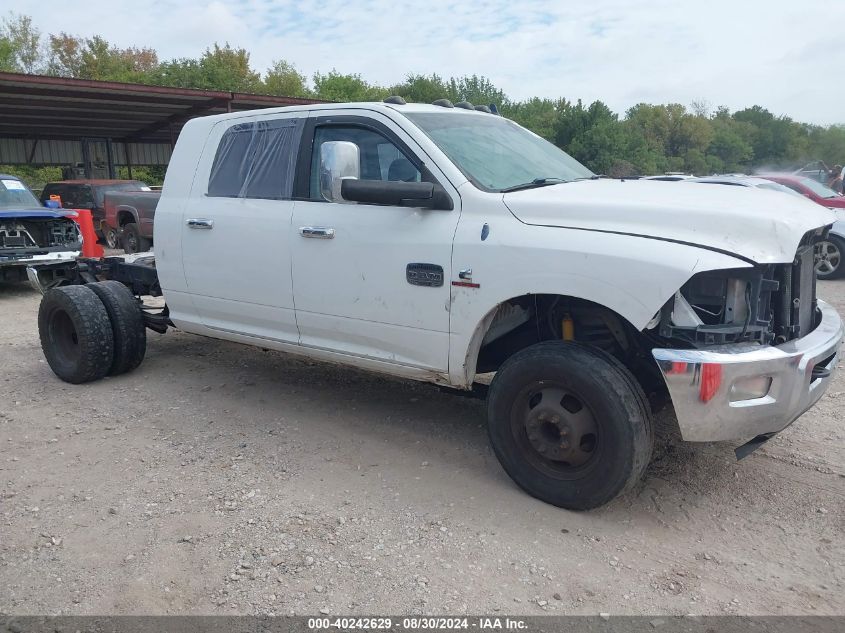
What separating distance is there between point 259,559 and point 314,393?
2354 millimetres

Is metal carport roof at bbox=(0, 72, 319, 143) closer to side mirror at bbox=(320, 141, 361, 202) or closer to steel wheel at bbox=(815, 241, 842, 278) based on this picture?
steel wheel at bbox=(815, 241, 842, 278)

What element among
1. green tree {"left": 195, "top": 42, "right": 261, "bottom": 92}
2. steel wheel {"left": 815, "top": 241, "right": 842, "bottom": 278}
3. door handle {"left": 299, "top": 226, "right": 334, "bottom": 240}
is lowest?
steel wheel {"left": 815, "top": 241, "right": 842, "bottom": 278}

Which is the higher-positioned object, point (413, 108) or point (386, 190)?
point (413, 108)

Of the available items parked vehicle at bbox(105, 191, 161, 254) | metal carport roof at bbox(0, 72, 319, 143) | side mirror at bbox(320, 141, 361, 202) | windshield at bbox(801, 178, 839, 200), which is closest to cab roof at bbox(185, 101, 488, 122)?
side mirror at bbox(320, 141, 361, 202)

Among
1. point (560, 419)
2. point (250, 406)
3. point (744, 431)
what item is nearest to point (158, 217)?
point (250, 406)

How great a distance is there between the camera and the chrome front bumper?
10.2 feet

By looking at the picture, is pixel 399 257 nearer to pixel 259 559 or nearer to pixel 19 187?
pixel 259 559

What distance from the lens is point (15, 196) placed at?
10820 mm

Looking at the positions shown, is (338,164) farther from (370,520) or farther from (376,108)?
(370,520)

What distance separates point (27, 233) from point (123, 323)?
19.0ft

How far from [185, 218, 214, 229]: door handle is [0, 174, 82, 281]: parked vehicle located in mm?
5798


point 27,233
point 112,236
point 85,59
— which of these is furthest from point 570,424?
point 85,59

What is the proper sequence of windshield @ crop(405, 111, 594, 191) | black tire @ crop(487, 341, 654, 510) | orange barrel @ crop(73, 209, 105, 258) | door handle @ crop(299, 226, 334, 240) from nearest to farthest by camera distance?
1. black tire @ crop(487, 341, 654, 510)
2. windshield @ crop(405, 111, 594, 191)
3. door handle @ crop(299, 226, 334, 240)
4. orange barrel @ crop(73, 209, 105, 258)

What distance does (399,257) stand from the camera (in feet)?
13.3
